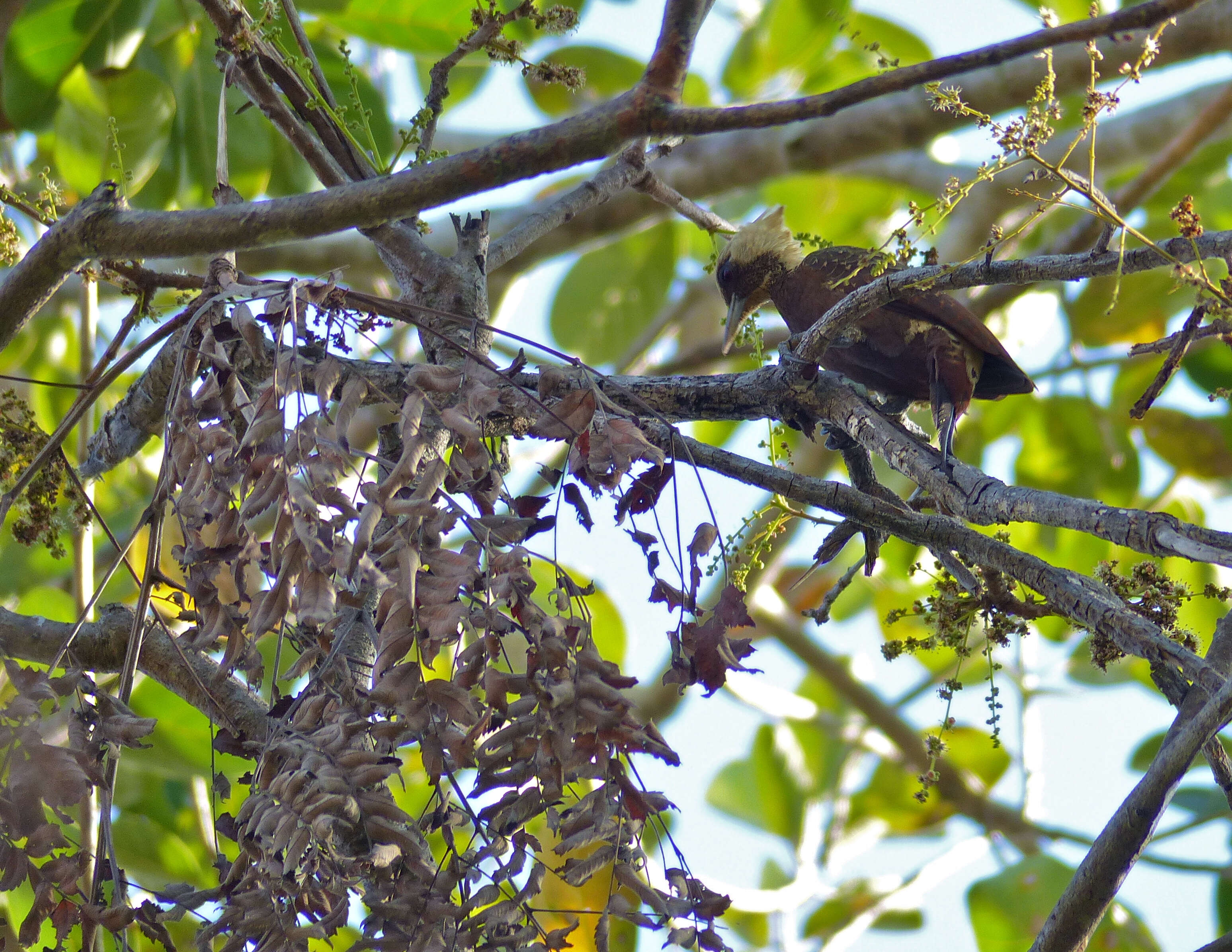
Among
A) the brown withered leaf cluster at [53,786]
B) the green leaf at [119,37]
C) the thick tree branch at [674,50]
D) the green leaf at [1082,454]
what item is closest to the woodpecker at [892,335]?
the thick tree branch at [674,50]

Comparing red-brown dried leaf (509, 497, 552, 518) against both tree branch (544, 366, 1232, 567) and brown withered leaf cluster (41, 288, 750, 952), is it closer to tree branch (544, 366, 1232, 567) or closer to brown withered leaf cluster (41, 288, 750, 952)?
brown withered leaf cluster (41, 288, 750, 952)

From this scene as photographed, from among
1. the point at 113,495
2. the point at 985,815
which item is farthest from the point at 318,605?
the point at 985,815

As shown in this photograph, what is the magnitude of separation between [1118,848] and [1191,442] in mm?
3063

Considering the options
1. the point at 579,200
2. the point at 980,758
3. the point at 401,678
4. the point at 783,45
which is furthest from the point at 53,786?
the point at 980,758

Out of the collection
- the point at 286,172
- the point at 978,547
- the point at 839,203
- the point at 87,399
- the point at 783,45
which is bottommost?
the point at 978,547

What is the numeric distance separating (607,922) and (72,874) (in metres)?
0.57

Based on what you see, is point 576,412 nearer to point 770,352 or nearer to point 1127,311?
point 770,352

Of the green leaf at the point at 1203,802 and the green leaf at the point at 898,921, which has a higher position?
the green leaf at the point at 1203,802

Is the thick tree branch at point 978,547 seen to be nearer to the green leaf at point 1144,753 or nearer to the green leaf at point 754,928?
the green leaf at point 1144,753

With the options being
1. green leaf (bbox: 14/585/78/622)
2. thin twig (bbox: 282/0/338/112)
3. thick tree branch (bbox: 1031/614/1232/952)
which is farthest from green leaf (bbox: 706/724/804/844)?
thin twig (bbox: 282/0/338/112)

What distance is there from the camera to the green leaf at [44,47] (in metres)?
2.85

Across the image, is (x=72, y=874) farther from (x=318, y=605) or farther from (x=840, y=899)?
(x=840, y=899)

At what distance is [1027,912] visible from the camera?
2828 mm

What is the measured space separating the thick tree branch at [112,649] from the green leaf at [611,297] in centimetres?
283
